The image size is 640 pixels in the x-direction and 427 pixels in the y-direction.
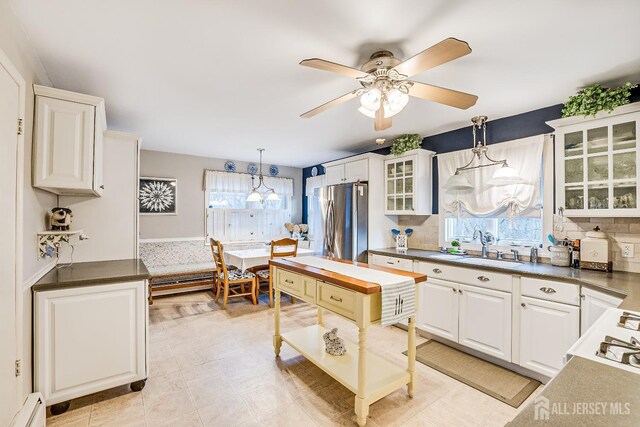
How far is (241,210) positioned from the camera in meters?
5.71

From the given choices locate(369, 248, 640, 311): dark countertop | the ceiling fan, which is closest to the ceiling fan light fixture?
the ceiling fan

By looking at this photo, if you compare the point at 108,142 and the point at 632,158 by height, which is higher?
the point at 108,142

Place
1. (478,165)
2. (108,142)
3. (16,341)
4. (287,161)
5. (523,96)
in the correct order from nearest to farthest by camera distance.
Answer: (16,341) → (523,96) → (108,142) → (478,165) → (287,161)

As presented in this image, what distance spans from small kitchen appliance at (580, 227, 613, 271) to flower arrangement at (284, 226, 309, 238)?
4388 mm

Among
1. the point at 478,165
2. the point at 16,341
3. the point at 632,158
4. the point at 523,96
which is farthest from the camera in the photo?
the point at 478,165

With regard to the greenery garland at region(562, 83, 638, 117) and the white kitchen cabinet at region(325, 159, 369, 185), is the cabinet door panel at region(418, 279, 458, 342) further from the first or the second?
the greenery garland at region(562, 83, 638, 117)

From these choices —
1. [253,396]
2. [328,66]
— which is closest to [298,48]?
[328,66]

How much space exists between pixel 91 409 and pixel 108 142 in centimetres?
220

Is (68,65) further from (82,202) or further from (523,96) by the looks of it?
(523,96)

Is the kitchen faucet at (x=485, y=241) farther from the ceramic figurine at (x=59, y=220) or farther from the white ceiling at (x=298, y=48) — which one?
the ceramic figurine at (x=59, y=220)

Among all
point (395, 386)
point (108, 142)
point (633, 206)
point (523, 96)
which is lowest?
point (395, 386)

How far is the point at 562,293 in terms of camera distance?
88.1 inches

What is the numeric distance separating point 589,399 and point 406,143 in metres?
3.47

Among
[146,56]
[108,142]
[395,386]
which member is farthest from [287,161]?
[395,386]
